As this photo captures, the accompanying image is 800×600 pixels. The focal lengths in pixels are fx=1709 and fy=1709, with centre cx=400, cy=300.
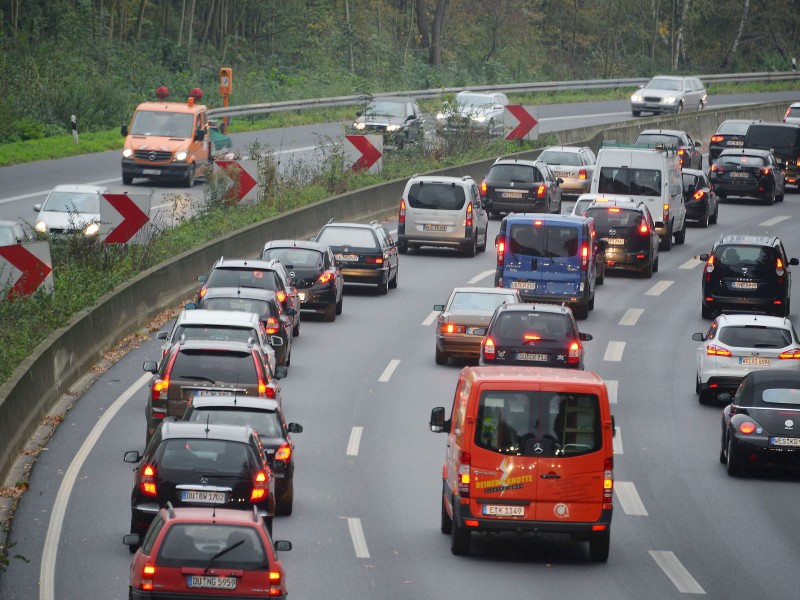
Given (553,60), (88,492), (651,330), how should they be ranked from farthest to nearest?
(553,60) < (651,330) < (88,492)

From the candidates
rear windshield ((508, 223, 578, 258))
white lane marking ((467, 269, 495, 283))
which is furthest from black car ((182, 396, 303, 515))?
white lane marking ((467, 269, 495, 283))

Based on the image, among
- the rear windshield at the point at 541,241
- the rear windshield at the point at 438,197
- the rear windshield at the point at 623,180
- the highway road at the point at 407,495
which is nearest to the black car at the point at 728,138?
the rear windshield at the point at 623,180

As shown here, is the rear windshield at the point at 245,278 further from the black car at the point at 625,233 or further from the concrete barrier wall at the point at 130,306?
the black car at the point at 625,233

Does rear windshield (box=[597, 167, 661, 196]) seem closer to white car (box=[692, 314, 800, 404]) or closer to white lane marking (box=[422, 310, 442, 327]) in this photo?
white lane marking (box=[422, 310, 442, 327])

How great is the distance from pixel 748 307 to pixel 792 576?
1758 cm

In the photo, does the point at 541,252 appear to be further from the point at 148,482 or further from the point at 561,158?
the point at 561,158

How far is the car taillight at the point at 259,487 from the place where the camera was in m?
16.6

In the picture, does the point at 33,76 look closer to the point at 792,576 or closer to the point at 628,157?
the point at 628,157

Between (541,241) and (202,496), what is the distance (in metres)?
16.8

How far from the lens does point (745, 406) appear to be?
2272 cm

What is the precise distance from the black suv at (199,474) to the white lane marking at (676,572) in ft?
13.5

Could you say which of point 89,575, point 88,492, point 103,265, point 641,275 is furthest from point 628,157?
point 89,575

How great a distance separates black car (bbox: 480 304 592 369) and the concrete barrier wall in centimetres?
631

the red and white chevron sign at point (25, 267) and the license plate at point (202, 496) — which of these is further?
the red and white chevron sign at point (25, 267)
